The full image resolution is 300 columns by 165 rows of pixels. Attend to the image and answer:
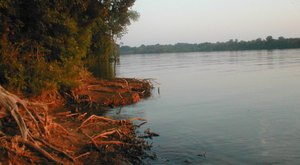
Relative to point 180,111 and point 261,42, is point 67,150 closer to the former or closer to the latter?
point 180,111

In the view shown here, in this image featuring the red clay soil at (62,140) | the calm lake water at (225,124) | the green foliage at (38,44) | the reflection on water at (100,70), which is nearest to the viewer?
the red clay soil at (62,140)

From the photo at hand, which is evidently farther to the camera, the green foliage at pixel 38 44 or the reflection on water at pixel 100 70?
the reflection on water at pixel 100 70

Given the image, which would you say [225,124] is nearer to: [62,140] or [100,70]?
[62,140]

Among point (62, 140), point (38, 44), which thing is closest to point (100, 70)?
point (38, 44)

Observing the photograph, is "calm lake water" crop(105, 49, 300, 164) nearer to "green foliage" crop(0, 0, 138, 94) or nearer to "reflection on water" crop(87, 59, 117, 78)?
"green foliage" crop(0, 0, 138, 94)

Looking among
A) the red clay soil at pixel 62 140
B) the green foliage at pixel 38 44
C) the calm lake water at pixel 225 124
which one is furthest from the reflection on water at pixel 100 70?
the red clay soil at pixel 62 140

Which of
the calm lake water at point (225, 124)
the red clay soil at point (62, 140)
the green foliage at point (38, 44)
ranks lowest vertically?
the calm lake water at point (225, 124)

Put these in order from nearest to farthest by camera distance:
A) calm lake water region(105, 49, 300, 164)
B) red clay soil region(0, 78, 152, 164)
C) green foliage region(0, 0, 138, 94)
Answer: red clay soil region(0, 78, 152, 164), calm lake water region(105, 49, 300, 164), green foliage region(0, 0, 138, 94)

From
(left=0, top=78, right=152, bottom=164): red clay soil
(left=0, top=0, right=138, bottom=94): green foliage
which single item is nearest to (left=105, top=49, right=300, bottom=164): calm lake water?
(left=0, top=78, right=152, bottom=164): red clay soil

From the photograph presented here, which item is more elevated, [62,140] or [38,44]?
[38,44]

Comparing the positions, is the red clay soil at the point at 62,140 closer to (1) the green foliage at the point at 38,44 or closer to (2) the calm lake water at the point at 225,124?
(2) the calm lake water at the point at 225,124

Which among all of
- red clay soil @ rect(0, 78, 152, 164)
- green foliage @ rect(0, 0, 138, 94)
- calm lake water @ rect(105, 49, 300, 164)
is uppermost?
green foliage @ rect(0, 0, 138, 94)

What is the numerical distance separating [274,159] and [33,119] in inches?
356

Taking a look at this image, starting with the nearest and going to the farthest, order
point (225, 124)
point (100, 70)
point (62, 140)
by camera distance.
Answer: point (62, 140), point (225, 124), point (100, 70)
